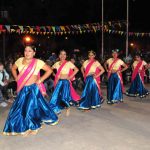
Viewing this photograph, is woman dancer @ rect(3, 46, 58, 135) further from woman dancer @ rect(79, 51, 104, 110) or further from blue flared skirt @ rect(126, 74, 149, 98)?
blue flared skirt @ rect(126, 74, 149, 98)

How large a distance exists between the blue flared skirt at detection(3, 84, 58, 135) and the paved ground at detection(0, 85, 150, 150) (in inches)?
7.6

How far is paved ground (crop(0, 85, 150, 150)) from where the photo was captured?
20.6 feet

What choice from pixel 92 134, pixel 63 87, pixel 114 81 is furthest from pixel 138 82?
pixel 92 134

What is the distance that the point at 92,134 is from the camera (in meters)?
7.12

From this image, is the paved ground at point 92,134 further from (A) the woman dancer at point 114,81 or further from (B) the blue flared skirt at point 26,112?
(A) the woman dancer at point 114,81

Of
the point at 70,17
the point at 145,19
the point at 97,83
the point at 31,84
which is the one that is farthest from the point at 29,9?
the point at 31,84

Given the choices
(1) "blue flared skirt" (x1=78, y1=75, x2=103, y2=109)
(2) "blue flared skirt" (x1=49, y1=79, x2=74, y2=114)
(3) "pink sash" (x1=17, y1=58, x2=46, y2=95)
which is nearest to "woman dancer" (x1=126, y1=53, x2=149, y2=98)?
(1) "blue flared skirt" (x1=78, y1=75, x2=103, y2=109)

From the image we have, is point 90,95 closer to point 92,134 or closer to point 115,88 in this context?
point 115,88

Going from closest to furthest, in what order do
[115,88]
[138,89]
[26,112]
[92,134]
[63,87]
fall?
[26,112] < [92,134] < [63,87] < [115,88] < [138,89]

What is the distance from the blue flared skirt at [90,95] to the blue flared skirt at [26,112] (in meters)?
3.14

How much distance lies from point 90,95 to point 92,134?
3.09m

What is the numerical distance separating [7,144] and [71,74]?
3.30 meters

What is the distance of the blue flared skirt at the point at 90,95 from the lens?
1010 cm

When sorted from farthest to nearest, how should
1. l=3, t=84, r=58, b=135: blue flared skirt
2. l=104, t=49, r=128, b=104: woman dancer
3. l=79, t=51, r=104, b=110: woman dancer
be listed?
l=104, t=49, r=128, b=104: woman dancer
l=79, t=51, r=104, b=110: woman dancer
l=3, t=84, r=58, b=135: blue flared skirt
